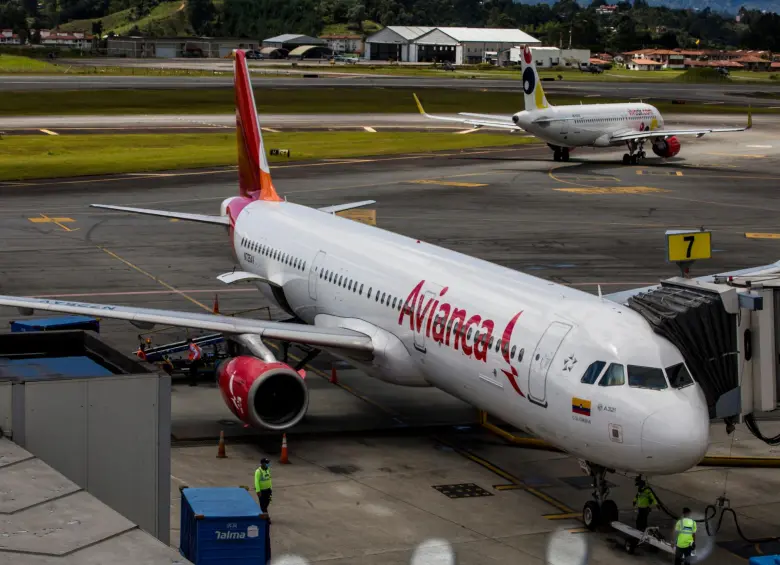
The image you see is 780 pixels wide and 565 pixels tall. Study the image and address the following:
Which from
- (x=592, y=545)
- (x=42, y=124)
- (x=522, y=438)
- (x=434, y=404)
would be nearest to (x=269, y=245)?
(x=434, y=404)

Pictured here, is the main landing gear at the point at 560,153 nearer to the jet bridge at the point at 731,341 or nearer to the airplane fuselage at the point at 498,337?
the airplane fuselage at the point at 498,337

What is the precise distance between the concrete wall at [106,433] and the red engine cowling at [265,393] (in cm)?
1133

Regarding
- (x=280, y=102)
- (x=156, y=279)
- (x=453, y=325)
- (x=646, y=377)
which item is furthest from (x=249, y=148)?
(x=280, y=102)

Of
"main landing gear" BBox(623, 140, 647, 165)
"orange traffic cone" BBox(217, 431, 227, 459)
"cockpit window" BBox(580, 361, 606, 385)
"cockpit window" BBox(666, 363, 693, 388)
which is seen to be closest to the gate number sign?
"cockpit window" BBox(666, 363, 693, 388)

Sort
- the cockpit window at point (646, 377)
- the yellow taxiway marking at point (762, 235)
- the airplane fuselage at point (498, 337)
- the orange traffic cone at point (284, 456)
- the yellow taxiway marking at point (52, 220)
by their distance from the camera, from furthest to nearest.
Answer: the yellow taxiway marking at point (52, 220) → the yellow taxiway marking at point (762, 235) → the orange traffic cone at point (284, 456) → the cockpit window at point (646, 377) → the airplane fuselage at point (498, 337)

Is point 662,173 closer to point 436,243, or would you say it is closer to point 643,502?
point 436,243

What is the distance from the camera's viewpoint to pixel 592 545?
85.3 ft

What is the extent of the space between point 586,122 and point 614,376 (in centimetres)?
7758

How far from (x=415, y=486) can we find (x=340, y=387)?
9520 mm

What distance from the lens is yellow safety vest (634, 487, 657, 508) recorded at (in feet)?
84.8

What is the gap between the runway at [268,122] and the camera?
121 meters

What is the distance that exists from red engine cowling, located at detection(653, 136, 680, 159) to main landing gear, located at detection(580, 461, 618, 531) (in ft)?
270

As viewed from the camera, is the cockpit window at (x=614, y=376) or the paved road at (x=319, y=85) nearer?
the cockpit window at (x=614, y=376)

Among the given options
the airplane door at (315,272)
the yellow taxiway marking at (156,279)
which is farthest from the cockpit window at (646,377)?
the yellow taxiway marking at (156,279)
